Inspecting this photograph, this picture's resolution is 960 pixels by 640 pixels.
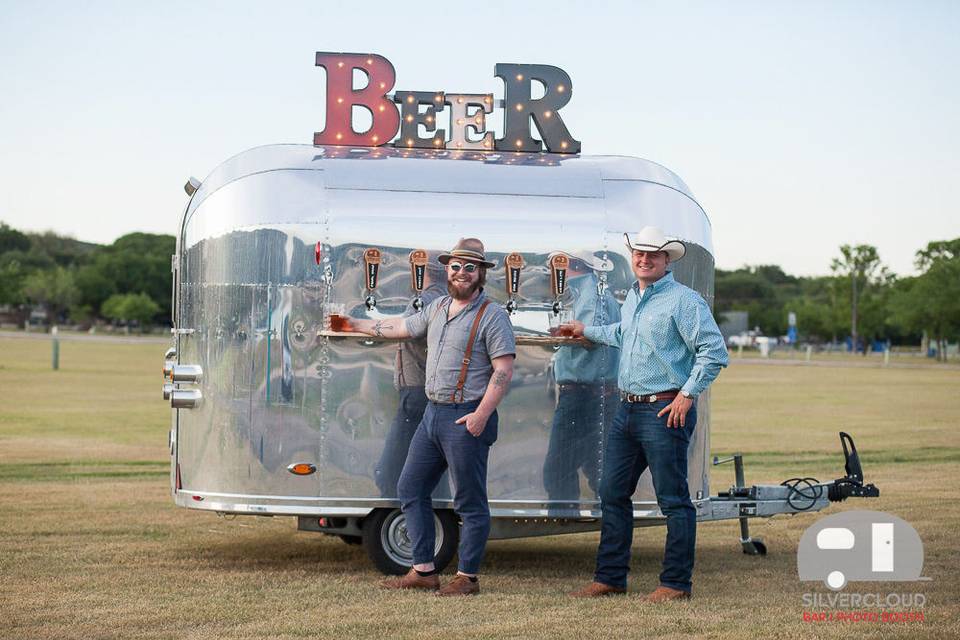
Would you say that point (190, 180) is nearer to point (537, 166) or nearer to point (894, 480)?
point (537, 166)

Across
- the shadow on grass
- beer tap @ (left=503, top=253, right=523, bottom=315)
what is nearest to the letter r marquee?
beer tap @ (left=503, top=253, right=523, bottom=315)

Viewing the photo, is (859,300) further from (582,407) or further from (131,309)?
(582,407)

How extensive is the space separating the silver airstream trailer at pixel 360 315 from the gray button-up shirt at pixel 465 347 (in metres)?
0.46

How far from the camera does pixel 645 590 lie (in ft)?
26.9

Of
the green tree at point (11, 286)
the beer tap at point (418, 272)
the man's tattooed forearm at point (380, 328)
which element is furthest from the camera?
the green tree at point (11, 286)

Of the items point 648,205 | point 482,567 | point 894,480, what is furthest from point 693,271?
point 894,480

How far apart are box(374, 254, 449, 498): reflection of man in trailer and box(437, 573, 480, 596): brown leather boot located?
29.1 inches

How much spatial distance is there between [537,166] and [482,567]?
9.18 ft

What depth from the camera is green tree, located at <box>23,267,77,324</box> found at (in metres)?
124

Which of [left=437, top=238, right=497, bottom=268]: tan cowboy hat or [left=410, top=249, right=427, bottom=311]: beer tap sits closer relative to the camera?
[left=437, top=238, right=497, bottom=268]: tan cowboy hat

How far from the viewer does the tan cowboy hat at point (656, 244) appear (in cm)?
773

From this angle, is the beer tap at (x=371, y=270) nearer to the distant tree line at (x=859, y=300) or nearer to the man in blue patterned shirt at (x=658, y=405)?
the man in blue patterned shirt at (x=658, y=405)

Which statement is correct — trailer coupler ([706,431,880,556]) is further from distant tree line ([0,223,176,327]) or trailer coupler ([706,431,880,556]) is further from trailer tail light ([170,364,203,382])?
distant tree line ([0,223,176,327])

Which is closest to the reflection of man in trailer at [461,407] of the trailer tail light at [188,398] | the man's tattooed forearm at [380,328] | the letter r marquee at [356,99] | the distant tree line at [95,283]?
the man's tattooed forearm at [380,328]
